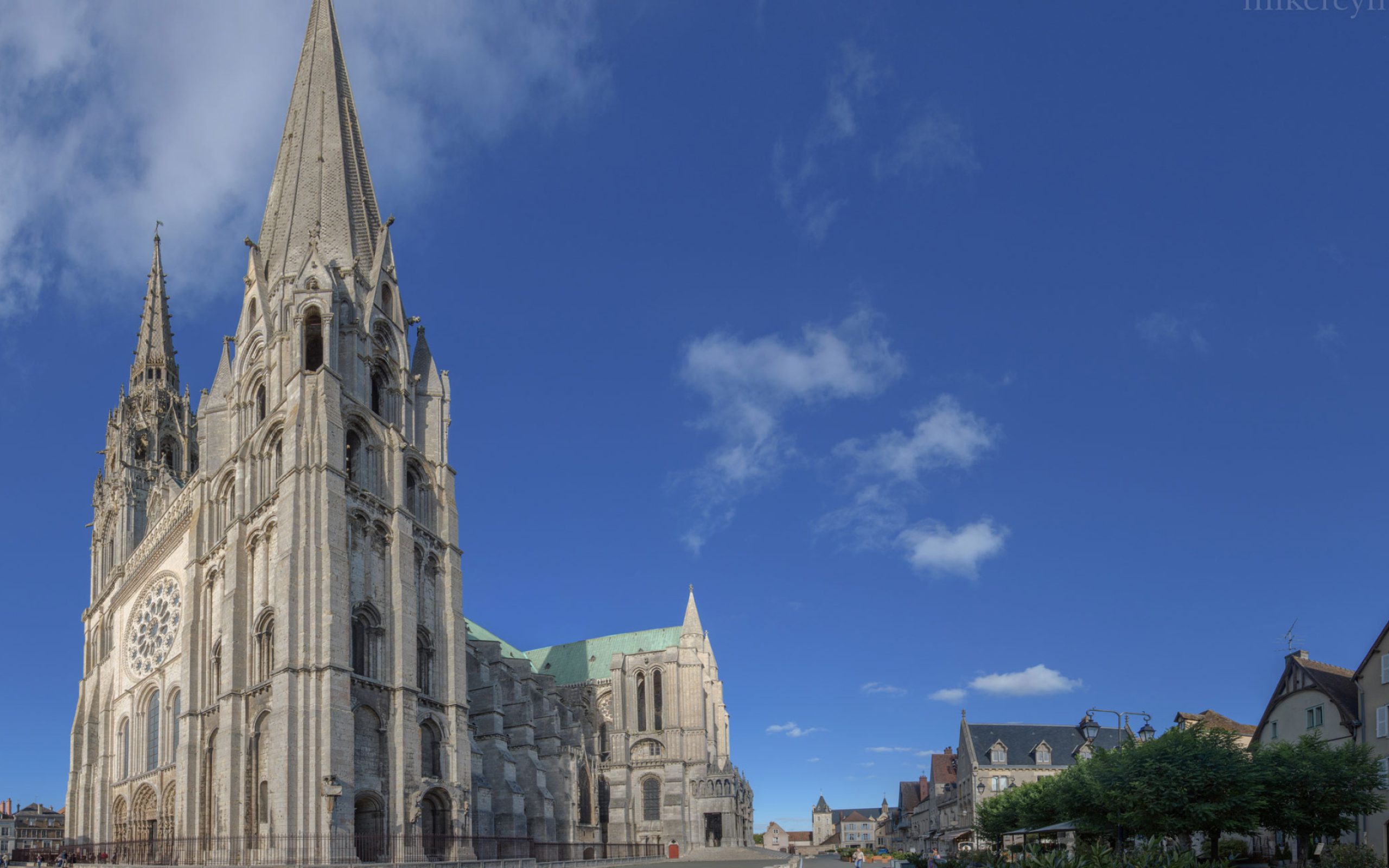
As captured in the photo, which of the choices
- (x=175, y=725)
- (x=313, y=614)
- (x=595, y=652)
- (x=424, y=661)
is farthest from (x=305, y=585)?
(x=595, y=652)

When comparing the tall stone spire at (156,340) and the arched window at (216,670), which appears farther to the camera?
the tall stone spire at (156,340)

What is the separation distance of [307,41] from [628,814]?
5393cm

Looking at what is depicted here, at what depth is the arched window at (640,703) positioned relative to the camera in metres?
79.3

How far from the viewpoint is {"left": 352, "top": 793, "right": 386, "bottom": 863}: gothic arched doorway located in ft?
132

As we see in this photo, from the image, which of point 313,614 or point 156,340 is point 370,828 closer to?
point 313,614

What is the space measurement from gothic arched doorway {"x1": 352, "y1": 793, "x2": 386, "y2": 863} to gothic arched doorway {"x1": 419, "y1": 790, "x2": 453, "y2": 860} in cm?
190

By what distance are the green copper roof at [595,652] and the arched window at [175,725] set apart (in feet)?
123

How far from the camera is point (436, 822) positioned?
144 ft

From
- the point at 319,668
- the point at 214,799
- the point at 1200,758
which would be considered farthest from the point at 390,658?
the point at 1200,758

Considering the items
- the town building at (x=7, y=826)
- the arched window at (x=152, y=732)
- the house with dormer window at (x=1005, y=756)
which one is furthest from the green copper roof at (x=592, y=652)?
the town building at (x=7, y=826)

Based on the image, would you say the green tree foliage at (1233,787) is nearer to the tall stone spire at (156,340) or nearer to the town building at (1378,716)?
the town building at (1378,716)

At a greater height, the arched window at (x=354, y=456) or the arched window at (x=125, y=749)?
the arched window at (x=354, y=456)

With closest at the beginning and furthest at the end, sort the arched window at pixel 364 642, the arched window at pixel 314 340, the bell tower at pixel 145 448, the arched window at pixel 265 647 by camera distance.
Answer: the arched window at pixel 364 642 < the arched window at pixel 265 647 < the arched window at pixel 314 340 < the bell tower at pixel 145 448

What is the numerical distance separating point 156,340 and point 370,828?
47.7 m
